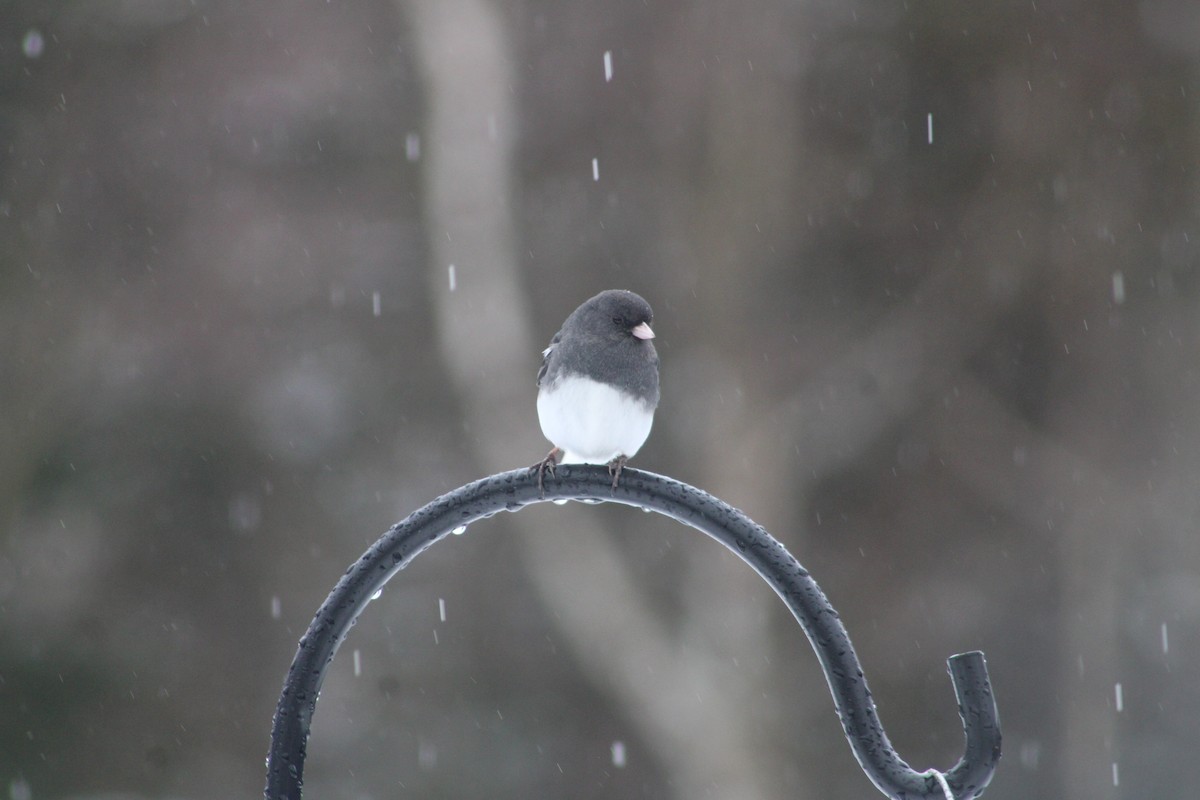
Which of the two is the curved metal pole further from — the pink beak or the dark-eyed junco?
the pink beak

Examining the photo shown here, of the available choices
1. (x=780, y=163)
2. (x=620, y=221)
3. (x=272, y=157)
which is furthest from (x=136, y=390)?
(x=780, y=163)

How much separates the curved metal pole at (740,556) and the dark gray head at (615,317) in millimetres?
334

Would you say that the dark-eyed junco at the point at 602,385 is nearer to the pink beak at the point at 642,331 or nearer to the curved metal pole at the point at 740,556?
the pink beak at the point at 642,331

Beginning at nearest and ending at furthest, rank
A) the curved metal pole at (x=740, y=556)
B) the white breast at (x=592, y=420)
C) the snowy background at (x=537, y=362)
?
the curved metal pole at (x=740, y=556)
the white breast at (x=592, y=420)
the snowy background at (x=537, y=362)

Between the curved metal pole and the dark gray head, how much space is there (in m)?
0.33

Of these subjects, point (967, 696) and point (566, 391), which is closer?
point (967, 696)

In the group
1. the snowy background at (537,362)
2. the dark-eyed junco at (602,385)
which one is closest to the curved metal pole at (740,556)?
the dark-eyed junco at (602,385)

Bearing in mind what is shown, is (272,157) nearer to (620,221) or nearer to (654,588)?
(620,221)

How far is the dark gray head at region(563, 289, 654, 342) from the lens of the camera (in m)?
1.59

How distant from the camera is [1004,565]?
5.54 meters

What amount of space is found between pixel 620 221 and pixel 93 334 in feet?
8.62

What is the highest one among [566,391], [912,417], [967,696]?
[912,417]

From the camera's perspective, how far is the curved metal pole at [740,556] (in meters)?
1.19

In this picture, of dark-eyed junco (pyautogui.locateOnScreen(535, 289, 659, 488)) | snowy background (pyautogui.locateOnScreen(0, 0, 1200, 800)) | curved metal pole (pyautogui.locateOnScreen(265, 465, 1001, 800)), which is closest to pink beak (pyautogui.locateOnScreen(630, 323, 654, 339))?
dark-eyed junco (pyautogui.locateOnScreen(535, 289, 659, 488))
